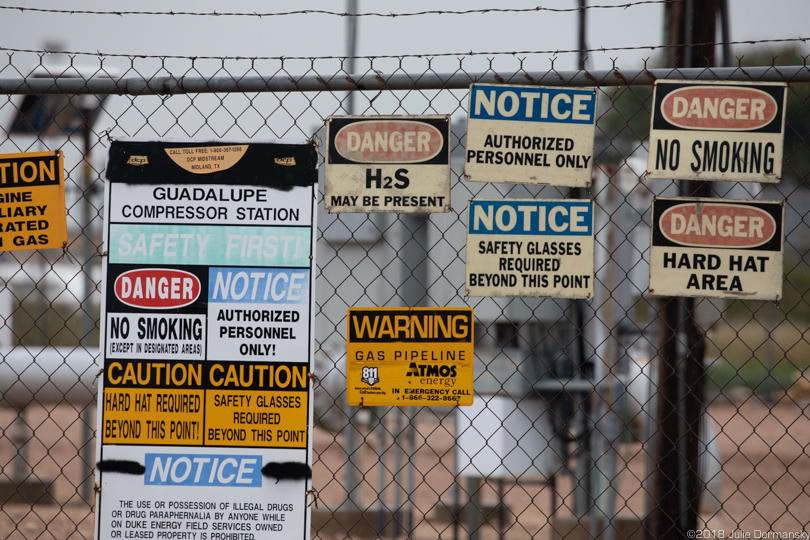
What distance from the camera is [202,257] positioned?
8.59 ft

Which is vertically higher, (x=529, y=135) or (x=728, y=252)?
(x=529, y=135)

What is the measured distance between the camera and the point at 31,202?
2770 mm

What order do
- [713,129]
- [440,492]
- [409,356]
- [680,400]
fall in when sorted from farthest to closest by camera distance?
[440,492] → [680,400] → [409,356] → [713,129]

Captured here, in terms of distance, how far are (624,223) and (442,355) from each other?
2820mm

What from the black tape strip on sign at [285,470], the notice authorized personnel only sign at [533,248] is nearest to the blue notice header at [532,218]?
the notice authorized personnel only sign at [533,248]

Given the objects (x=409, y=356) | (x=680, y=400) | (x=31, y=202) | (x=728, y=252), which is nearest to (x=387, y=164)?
(x=409, y=356)

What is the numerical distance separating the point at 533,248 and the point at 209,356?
3.95 ft

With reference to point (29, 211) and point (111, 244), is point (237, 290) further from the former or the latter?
point (29, 211)

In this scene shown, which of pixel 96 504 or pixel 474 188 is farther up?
pixel 474 188

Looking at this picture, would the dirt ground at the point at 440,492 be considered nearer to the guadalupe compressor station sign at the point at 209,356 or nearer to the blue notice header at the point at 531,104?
the guadalupe compressor station sign at the point at 209,356

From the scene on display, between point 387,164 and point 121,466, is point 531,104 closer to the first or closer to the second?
point 387,164

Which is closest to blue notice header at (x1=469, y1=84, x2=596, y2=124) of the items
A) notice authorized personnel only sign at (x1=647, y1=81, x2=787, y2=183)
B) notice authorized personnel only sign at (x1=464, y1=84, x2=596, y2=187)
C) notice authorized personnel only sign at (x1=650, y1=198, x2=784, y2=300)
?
notice authorized personnel only sign at (x1=464, y1=84, x2=596, y2=187)

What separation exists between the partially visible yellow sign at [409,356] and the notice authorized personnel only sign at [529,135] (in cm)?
54

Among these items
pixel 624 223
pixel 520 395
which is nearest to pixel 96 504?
pixel 520 395
